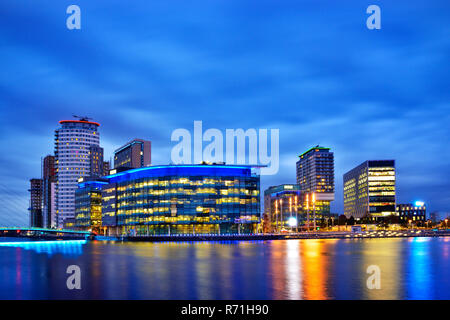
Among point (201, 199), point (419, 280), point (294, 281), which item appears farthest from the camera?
point (201, 199)

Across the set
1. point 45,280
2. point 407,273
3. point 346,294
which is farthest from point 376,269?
point 45,280

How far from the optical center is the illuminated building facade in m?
175

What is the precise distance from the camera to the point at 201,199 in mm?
174750

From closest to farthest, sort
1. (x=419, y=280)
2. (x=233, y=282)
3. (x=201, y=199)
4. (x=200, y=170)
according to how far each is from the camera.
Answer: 1. (x=233, y=282)
2. (x=419, y=280)
3. (x=201, y=199)
4. (x=200, y=170)

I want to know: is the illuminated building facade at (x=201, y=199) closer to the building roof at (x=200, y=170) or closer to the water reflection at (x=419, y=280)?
the building roof at (x=200, y=170)

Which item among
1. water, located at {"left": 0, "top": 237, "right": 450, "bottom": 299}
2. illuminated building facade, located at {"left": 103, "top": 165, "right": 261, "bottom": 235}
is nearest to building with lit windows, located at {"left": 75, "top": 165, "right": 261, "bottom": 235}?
illuminated building facade, located at {"left": 103, "top": 165, "right": 261, "bottom": 235}

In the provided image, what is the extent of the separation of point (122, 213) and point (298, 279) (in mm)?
159245

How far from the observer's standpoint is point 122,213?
19812 centimetres

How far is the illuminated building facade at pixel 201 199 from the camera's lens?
175 m

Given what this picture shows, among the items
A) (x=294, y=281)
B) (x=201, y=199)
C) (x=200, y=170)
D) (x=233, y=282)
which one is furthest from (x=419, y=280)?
(x=200, y=170)

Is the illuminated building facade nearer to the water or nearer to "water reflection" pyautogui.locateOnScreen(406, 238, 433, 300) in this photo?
the water

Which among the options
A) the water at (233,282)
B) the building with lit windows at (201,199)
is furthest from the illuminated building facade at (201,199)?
the water at (233,282)

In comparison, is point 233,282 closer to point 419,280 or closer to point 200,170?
point 419,280
